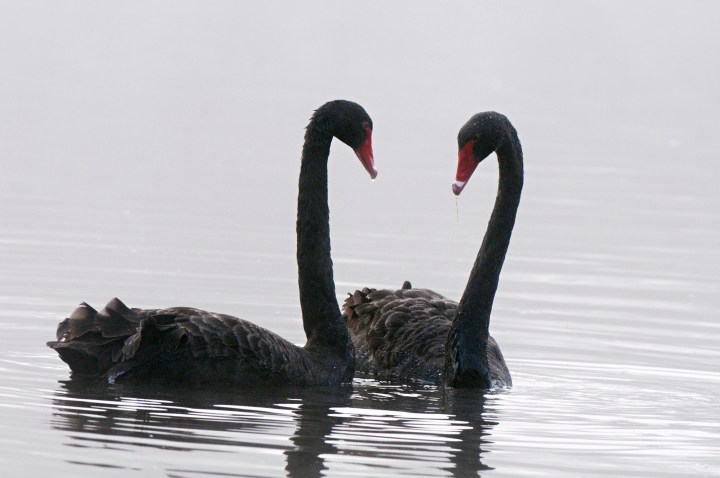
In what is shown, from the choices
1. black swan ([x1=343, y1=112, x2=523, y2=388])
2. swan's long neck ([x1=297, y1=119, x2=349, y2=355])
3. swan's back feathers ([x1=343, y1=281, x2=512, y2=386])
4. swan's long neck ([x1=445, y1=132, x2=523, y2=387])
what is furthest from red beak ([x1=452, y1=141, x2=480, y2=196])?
swan's back feathers ([x1=343, y1=281, x2=512, y2=386])

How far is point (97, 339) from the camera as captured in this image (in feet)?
26.7

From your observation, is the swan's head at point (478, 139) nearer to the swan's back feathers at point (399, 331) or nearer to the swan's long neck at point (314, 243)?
the swan's long neck at point (314, 243)

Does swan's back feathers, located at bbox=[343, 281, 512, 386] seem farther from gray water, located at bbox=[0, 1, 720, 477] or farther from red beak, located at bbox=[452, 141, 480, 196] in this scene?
red beak, located at bbox=[452, 141, 480, 196]

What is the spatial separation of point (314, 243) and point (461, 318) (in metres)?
0.92

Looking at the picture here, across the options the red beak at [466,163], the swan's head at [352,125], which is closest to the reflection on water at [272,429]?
the red beak at [466,163]

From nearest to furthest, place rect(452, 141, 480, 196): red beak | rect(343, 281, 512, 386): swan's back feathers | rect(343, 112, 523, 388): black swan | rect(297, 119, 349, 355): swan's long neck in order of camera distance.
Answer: rect(452, 141, 480, 196): red beak
rect(297, 119, 349, 355): swan's long neck
rect(343, 112, 523, 388): black swan
rect(343, 281, 512, 386): swan's back feathers

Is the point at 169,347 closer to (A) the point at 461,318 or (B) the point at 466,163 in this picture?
(A) the point at 461,318

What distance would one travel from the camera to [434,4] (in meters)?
94.7

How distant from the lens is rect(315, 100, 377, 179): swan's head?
8695 mm

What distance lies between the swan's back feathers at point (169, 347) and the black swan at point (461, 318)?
1.15 meters

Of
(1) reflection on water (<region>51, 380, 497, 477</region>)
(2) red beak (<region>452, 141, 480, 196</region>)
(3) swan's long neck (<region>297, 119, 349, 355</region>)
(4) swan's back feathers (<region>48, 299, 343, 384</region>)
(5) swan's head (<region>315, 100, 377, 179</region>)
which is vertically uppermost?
(5) swan's head (<region>315, 100, 377, 179</region>)

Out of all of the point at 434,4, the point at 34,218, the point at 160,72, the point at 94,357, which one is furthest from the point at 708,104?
the point at 434,4

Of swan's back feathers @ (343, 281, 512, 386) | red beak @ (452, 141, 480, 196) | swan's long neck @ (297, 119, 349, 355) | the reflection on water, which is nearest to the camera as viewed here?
the reflection on water

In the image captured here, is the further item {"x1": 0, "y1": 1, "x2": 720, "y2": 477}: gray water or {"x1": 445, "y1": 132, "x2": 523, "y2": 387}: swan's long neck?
{"x1": 445, "y1": 132, "x2": 523, "y2": 387}: swan's long neck
